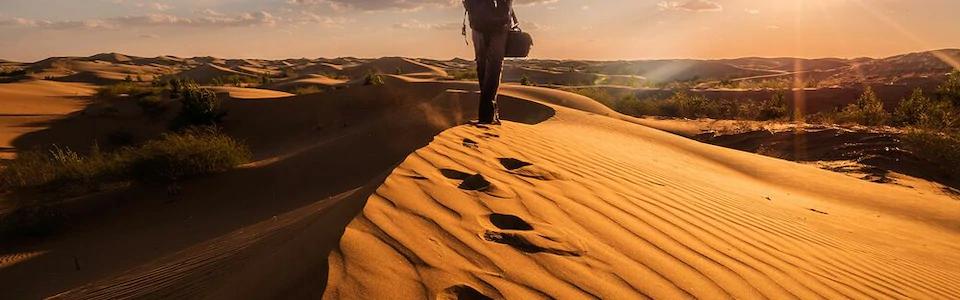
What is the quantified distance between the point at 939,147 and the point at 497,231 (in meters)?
9.74

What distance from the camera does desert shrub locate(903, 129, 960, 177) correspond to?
28.8 ft

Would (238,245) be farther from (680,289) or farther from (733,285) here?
(733,285)

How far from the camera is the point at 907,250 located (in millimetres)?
4352

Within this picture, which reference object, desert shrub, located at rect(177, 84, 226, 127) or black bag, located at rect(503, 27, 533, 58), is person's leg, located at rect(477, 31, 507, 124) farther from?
desert shrub, located at rect(177, 84, 226, 127)

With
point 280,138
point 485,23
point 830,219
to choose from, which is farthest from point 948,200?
point 280,138

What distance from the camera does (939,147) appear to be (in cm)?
898

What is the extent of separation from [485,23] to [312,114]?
10.7 m

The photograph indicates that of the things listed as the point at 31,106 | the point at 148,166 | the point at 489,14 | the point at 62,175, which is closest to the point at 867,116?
the point at 489,14

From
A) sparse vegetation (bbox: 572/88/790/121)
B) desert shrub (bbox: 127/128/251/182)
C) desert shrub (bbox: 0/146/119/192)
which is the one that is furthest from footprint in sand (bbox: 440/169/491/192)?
sparse vegetation (bbox: 572/88/790/121)

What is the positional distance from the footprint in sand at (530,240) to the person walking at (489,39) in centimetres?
407

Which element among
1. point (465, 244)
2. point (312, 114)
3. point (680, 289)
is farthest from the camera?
point (312, 114)

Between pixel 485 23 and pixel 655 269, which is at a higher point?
pixel 485 23

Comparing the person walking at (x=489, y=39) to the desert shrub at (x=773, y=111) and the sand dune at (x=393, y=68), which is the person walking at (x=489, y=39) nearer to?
the desert shrub at (x=773, y=111)

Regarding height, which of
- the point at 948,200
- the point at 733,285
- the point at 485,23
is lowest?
the point at 948,200
